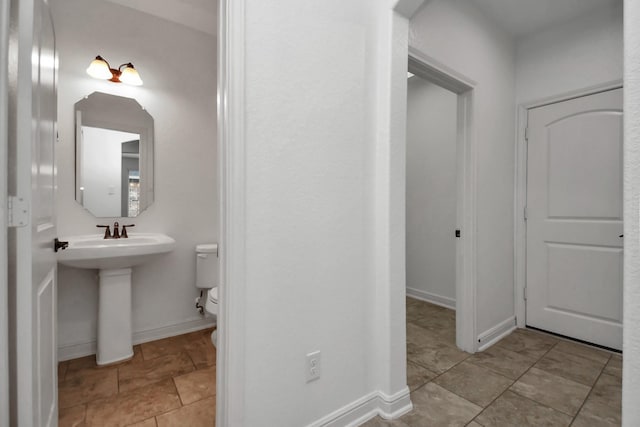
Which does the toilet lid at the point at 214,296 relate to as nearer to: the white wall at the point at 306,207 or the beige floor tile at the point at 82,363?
the beige floor tile at the point at 82,363

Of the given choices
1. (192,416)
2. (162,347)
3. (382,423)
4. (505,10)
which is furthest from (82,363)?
(505,10)

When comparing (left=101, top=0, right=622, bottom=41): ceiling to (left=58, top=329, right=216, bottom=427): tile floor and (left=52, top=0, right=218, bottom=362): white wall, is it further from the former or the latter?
(left=58, top=329, right=216, bottom=427): tile floor

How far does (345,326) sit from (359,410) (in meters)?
0.43

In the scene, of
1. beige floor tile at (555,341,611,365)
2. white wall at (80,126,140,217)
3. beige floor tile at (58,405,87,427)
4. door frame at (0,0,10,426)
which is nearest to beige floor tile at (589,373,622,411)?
beige floor tile at (555,341,611,365)

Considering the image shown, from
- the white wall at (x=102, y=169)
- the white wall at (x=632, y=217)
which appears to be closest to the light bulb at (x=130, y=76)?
the white wall at (x=102, y=169)

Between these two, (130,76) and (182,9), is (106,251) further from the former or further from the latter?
(182,9)

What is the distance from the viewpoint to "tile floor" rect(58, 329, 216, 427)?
1514mm

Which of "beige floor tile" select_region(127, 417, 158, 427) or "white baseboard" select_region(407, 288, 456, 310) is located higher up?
"white baseboard" select_region(407, 288, 456, 310)

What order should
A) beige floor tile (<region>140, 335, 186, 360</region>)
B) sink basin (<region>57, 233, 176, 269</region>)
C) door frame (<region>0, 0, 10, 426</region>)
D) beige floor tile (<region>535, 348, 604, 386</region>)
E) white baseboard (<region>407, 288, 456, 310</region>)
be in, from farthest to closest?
white baseboard (<region>407, 288, 456, 310</region>) < beige floor tile (<region>140, 335, 186, 360</region>) < beige floor tile (<region>535, 348, 604, 386</region>) < sink basin (<region>57, 233, 176, 269</region>) < door frame (<region>0, 0, 10, 426</region>)

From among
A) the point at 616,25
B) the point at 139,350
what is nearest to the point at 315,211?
the point at 139,350

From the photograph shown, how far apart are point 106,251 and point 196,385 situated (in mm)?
1001

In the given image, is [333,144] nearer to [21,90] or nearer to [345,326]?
[345,326]

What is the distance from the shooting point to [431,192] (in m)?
3.58

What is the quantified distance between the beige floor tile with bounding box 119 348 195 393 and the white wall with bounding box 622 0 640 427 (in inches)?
84.9
